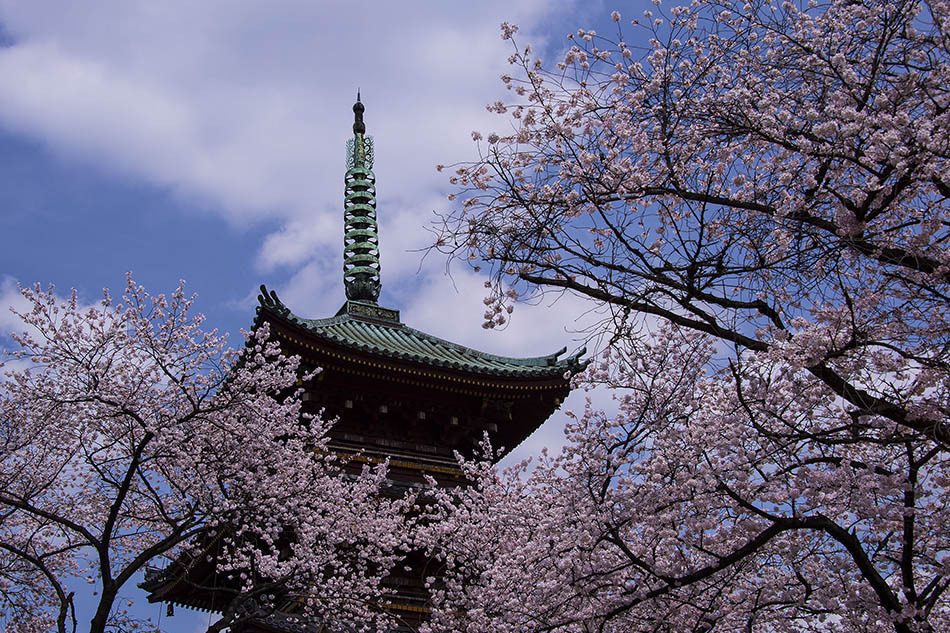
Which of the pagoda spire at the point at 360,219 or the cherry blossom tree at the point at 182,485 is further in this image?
the pagoda spire at the point at 360,219

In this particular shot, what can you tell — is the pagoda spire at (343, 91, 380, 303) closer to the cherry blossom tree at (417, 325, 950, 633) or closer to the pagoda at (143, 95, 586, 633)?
the pagoda at (143, 95, 586, 633)

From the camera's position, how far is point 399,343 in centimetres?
1886

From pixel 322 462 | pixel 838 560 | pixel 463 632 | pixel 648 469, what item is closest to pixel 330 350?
pixel 322 462

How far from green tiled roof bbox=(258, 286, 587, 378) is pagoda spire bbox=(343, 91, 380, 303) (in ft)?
3.52

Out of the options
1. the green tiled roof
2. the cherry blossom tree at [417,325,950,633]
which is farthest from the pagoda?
the cherry blossom tree at [417,325,950,633]

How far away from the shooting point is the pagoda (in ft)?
52.3

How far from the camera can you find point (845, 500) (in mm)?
8242

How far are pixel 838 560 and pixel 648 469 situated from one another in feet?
6.71

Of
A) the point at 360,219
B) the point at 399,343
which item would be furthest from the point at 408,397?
the point at 360,219

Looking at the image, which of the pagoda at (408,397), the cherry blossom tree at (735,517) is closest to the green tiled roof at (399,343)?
the pagoda at (408,397)

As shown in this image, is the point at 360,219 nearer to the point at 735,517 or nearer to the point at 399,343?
the point at 399,343

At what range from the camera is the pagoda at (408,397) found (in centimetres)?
1595

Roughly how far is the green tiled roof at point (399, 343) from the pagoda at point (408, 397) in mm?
25

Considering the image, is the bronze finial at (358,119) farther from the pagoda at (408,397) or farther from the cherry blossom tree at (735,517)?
the cherry blossom tree at (735,517)
